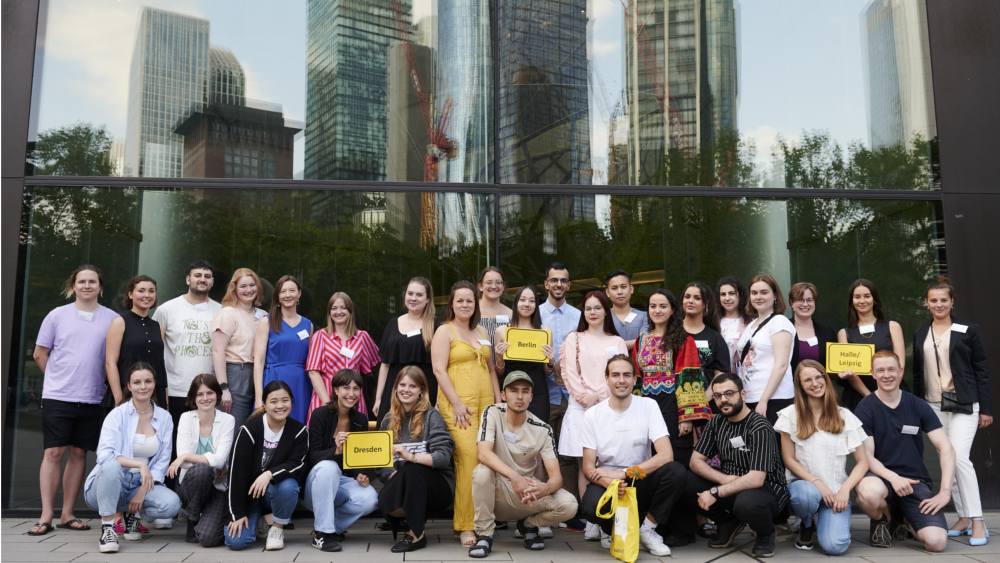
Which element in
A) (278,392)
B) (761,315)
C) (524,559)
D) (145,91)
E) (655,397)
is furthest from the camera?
(145,91)

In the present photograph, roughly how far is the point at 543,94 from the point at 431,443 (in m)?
3.79

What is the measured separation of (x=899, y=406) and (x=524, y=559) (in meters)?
2.88

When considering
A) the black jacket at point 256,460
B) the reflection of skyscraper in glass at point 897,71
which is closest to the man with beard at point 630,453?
the black jacket at point 256,460

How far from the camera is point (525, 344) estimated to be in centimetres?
526

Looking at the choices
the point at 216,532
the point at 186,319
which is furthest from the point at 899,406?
the point at 186,319

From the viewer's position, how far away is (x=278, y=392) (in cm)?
485

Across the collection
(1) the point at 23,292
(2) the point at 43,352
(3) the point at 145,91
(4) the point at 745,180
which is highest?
(3) the point at 145,91

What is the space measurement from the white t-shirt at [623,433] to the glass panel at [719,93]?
280cm

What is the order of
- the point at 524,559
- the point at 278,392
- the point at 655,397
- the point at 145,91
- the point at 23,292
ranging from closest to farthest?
the point at 524,559 → the point at 278,392 → the point at 655,397 → the point at 23,292 → the point at 145,91

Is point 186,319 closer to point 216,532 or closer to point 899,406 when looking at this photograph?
point 216,532

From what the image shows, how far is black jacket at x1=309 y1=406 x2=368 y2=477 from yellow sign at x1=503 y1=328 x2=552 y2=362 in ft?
3.85

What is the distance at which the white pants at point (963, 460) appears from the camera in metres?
5.21

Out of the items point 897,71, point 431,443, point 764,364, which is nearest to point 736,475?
point 764,364

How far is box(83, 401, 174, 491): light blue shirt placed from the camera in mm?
4875
